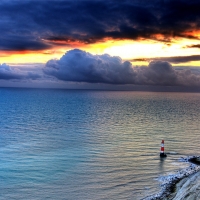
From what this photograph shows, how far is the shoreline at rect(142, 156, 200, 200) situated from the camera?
21.5m

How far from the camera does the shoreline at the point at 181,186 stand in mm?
21469

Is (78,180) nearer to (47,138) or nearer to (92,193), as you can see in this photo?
(92,193)

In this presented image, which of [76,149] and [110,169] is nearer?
[110,169]

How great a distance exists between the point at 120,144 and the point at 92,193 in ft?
73.8

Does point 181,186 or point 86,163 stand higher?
point 181,186

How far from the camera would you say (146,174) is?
32.9 m

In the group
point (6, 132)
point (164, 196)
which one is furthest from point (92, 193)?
point (6, 132)

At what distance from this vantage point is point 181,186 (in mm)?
27375

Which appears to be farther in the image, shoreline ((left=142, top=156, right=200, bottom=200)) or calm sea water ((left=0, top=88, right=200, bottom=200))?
calm sea water ((left=0, top=88, right=200, bottom=200))

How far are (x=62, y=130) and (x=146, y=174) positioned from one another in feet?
116

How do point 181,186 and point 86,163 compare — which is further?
point 86,163

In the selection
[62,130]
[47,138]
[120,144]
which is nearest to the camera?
[120,144]

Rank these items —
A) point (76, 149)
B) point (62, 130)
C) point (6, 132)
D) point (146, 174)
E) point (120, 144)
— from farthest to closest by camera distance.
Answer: point (62, 130) < point (6, 132) < point (120, 144) < point (76, 149) < point (146, 174)

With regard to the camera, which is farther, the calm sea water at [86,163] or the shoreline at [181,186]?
the calm sea water at [86,163]
